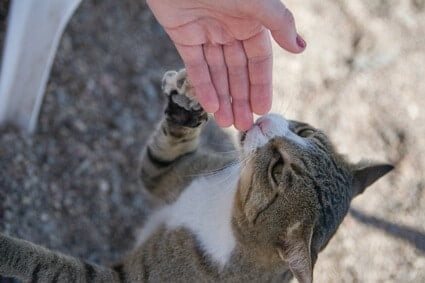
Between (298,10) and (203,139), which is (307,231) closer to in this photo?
(203,139)

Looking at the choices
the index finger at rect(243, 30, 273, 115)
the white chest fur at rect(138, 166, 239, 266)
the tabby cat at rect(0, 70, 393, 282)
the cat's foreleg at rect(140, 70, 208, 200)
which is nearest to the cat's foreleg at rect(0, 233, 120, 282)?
the tabby cat at rect(0, 70, 393, 282)

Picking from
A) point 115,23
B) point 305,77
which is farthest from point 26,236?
point 305,77

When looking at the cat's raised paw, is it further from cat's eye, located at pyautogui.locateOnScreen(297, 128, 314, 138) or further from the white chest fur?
cat's eye, located at pyautogui.locateOnScreen(297, 128, 314, 138)

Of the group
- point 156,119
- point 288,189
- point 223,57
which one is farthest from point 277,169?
point 156,119

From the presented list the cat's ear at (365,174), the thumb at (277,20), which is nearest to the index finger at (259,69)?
the thumb at (277,20)

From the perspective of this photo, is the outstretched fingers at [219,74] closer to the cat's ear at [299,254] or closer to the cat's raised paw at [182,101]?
the cat's raised paw at [182,101]

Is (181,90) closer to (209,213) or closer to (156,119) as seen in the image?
(209,213)

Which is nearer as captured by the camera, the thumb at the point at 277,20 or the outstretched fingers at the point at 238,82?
the thumb at the point at 277,20
